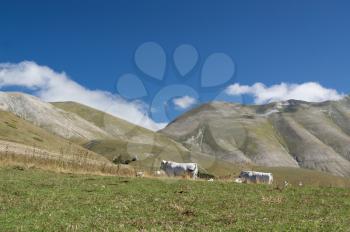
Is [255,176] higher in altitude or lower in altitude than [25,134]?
lower

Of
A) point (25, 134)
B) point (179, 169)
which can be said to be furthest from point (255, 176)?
point (25, 134)

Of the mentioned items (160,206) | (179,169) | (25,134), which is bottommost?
(160,206)

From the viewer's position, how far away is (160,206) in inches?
872

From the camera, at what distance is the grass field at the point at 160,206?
57.8ft

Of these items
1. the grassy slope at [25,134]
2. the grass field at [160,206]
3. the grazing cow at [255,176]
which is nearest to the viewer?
the grass field at [160,206]

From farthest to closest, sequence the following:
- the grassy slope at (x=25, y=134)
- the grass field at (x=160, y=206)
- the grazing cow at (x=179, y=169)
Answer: the grassy slope at (x=25, y=134) < the grazing cow at (x=179, y=169) < the grass field at (x=160, y=206)

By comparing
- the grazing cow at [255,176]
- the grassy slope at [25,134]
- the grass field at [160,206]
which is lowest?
the grass field at [160,206]

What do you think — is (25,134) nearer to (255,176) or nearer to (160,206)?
(255,176)

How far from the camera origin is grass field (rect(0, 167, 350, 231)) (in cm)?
1762

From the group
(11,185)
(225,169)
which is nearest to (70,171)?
(11,185)

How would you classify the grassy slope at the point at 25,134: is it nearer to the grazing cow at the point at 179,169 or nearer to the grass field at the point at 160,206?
the grazing cow at the point at 179,169

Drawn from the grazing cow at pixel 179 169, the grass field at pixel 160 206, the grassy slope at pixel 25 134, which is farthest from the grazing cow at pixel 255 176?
the grassy slope at pixel 25 134

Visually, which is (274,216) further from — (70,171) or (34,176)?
(70,171)

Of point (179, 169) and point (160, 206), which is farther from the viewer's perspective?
point (179, 169)
